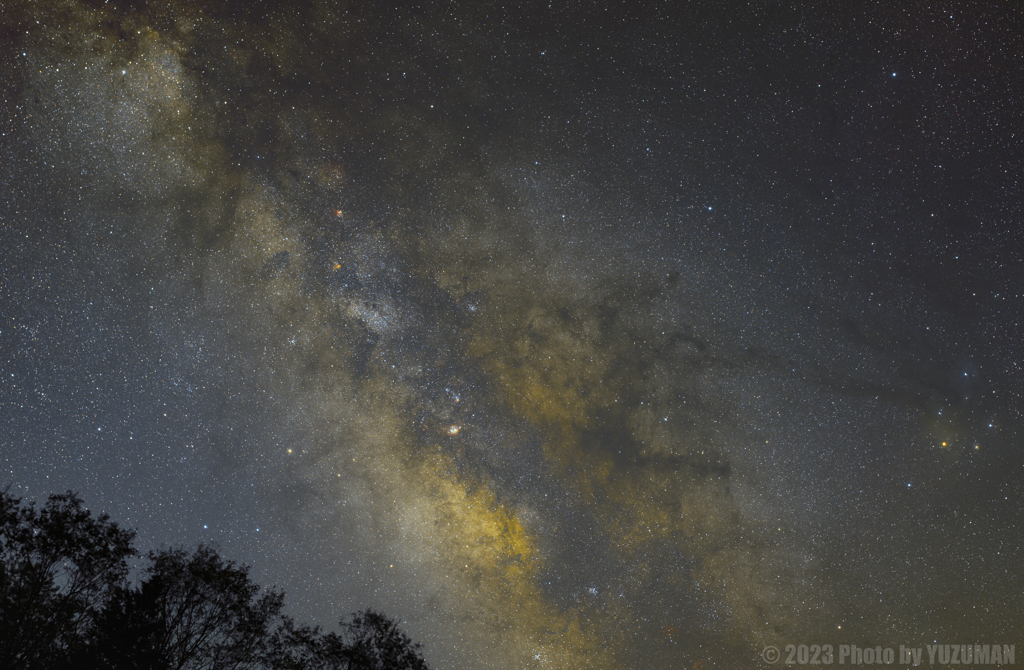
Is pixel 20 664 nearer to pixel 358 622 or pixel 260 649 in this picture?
pixel 260 649

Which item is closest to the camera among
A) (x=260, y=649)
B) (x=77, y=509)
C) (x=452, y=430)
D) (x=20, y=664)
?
(x=20, y=664)

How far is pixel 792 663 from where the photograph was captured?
57.7 ft

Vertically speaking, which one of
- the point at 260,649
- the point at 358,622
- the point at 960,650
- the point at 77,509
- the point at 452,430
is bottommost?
the point at 260,649

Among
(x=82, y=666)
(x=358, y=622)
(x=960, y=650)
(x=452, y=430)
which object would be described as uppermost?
(x=452, y=430)

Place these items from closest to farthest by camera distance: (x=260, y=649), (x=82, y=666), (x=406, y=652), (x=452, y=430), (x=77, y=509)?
(x=82, y=666) → (x=77, y=509) → (x=260, y=649) → (x=406, y=652) → (x=452, y=430)

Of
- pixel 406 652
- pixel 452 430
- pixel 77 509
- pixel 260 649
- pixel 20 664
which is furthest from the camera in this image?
pixel 452 430

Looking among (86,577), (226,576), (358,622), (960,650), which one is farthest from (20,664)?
(960,650)

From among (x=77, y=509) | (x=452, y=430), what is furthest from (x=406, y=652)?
(x=77, y=509)

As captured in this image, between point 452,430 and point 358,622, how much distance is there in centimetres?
596

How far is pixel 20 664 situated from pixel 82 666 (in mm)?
A: 1350

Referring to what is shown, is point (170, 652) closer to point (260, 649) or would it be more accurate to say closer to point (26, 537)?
point (260, 649)

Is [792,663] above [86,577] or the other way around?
above

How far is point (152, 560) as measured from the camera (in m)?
12.1

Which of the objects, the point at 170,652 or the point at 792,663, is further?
the point at 792,663
